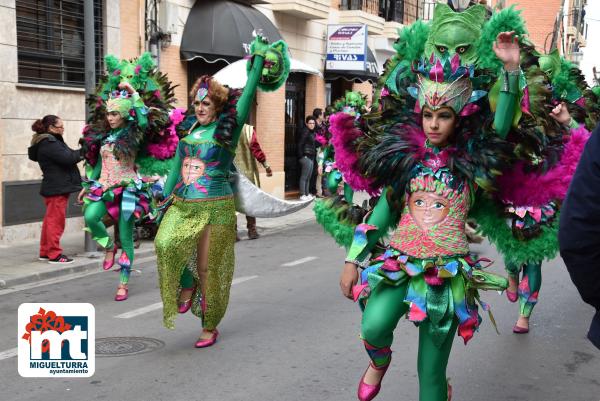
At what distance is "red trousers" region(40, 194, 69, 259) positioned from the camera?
9531 millimetres

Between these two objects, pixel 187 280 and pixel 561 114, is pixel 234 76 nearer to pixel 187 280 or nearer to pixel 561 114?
pixel 187 280

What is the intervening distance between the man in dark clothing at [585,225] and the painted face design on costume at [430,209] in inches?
67.2

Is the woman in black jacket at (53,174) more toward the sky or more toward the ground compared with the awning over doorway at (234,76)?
more toward the ground

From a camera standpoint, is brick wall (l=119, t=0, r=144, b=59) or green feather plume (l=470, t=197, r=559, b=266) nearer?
green feather plume (l=470, t=197, r=559, b=266)

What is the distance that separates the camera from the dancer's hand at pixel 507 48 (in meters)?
3.63

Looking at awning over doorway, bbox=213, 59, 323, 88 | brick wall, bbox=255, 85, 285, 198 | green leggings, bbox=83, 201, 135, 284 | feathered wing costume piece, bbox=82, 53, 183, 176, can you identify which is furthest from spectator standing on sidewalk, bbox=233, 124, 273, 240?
brick wall, bbox=255, 85, 285, 198

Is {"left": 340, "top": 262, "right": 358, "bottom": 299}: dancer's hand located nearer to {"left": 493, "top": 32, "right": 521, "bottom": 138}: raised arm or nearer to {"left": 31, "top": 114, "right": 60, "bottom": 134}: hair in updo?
{"left": 493, "top": 32, "right": 521, "bottom": 138}: raised arm

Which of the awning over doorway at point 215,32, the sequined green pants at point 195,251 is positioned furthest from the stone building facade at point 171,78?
the sequined green pants at point 195,251

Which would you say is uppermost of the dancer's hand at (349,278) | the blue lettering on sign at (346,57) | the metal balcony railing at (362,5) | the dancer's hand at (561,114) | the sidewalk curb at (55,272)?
the metal balcony railing at (362,5)

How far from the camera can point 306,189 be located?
18422mm

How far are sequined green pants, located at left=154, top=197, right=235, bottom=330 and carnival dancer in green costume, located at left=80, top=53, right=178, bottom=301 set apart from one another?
192 centimetres

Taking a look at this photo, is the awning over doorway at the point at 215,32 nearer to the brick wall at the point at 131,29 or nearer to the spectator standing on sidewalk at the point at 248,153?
the brick wall at the point at 131,29

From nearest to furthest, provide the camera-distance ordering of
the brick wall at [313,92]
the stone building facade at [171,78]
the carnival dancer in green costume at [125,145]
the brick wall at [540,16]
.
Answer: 1. the carnival dancer in green costume at [125,145]
2. the stone building facade at [171,78]
3. the brick wall at [313,92]
4. the brick wall at [540,16]

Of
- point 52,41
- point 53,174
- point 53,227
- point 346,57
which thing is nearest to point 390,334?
point 53,227
